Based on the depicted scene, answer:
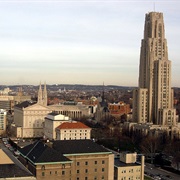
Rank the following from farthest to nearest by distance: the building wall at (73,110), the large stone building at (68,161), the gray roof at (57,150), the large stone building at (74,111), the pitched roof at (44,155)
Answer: the building wall at (73,110) < the large stone building at (74,111) < the gray roof at (57,150) < the pitched roof at (44,155) < the large stone building at (68,161)

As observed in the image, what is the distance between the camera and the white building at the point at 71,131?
320 feet

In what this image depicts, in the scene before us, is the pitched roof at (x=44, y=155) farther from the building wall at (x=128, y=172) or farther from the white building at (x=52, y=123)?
the white building at (x=52, y=123)

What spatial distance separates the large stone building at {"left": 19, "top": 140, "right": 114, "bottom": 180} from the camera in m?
47.0

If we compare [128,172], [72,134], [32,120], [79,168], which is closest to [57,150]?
[79,168]

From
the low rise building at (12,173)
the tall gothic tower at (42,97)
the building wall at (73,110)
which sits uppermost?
the tall gothic tower at (42,97)

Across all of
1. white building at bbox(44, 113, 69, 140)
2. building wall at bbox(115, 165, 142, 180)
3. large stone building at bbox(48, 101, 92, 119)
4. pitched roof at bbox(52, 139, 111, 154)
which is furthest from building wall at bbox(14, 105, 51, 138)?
pitched roof at bbox(52, 139, 111, 154)

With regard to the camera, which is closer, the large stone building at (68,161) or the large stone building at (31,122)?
the large stone building at (68,161)

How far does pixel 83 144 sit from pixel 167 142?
42255 mm

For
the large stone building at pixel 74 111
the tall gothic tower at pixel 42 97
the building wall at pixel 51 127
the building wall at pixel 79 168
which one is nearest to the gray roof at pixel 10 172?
the building wall at pixel 79 168

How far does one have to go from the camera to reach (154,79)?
12025cm

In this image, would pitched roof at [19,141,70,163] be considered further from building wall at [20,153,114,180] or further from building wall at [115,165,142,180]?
building wall at [115,165,142,180]

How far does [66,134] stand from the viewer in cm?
9812

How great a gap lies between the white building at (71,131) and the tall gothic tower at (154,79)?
2582cm

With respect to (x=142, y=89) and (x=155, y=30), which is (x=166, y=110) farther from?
(x=155, y=30)
